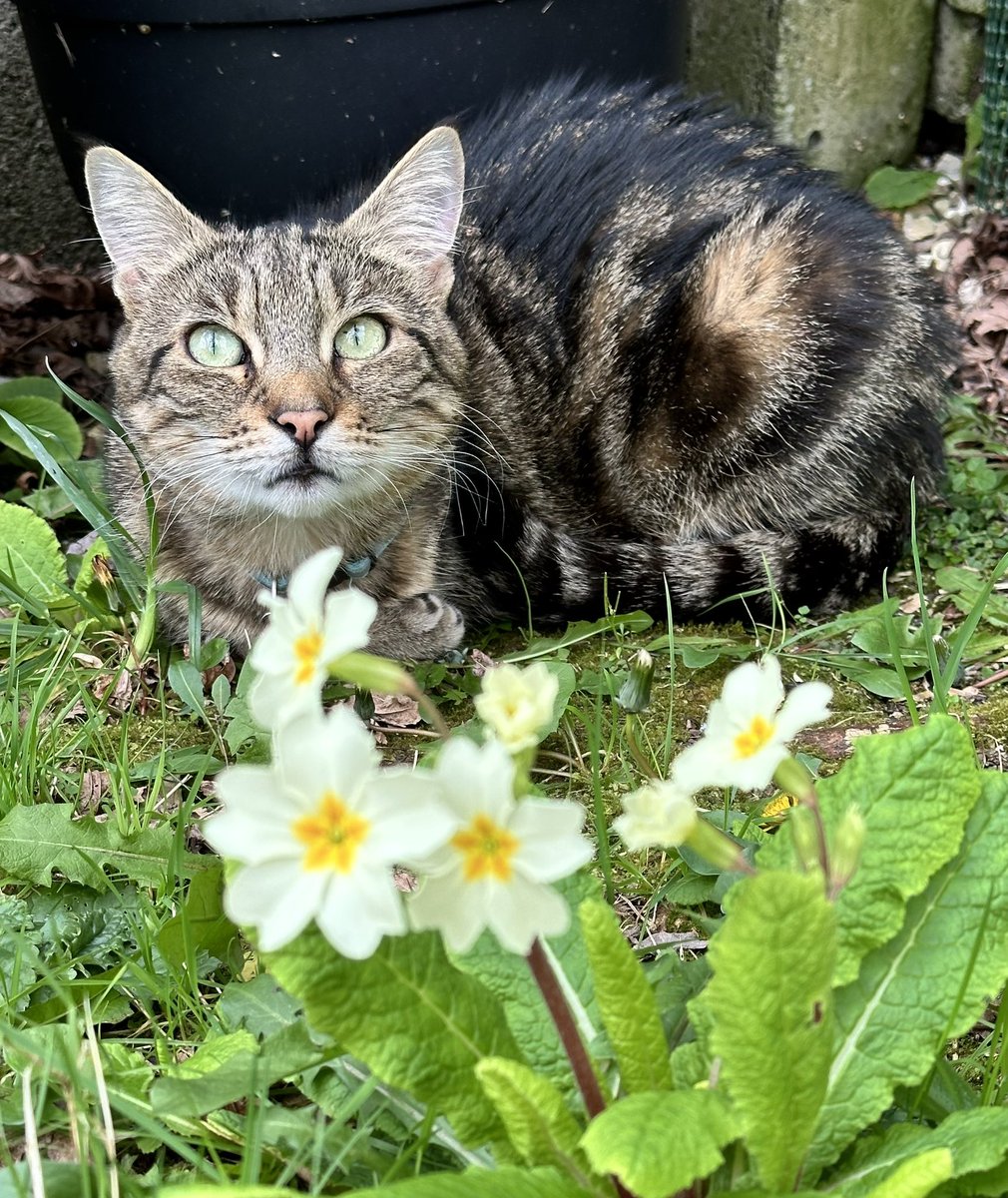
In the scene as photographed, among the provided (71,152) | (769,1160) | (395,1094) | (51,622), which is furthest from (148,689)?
(71,152)

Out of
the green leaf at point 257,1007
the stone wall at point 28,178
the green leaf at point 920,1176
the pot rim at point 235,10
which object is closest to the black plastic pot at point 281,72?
the pot rim at point 235,10

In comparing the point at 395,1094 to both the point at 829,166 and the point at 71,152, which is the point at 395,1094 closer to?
the point at 71,152

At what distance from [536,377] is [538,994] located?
2.05 metres

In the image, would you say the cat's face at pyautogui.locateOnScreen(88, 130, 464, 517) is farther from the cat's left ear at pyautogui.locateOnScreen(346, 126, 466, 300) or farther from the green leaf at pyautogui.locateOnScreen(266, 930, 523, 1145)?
the green leaf at pyautogui.locateOnScreen(266, 930, 523, 1145)

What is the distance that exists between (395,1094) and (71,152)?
11.1ft

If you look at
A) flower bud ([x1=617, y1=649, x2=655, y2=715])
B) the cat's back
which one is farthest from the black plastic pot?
flower bud ([x1=617, y1=649, x2=655, y2=715])

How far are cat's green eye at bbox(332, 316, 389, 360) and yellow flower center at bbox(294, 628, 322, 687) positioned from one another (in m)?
1.58

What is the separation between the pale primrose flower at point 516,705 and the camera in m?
0.93

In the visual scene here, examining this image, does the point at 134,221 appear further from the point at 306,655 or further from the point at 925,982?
the point at 925,982

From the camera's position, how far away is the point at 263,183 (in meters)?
3.69

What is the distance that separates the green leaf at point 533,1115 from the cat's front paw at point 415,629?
5.00 ft

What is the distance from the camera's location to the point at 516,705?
3.10ft

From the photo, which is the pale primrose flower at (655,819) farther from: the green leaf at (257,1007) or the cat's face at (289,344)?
the cat's face at (289,344)

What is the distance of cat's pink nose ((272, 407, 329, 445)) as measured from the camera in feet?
7.30
